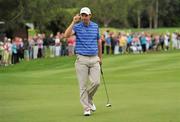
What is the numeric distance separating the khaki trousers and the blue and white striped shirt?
143mm

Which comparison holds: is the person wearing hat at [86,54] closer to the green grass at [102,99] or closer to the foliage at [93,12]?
the green grass at [102,99]

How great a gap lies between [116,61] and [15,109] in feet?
70.8

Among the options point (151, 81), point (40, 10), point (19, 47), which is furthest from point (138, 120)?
point (40, 10)

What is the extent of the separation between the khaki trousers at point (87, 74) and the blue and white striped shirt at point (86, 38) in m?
0.14

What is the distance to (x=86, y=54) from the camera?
40.3 feet


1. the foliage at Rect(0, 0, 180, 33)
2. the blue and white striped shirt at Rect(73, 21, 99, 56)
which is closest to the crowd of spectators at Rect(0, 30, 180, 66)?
the foliage at Rect(0, 0, 180, 33)

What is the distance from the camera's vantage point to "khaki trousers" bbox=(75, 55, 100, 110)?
12344mm

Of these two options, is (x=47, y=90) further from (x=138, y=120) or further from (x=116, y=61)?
(x=116, y=61)

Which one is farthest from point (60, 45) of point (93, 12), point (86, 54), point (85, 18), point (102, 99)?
point (93, 12)

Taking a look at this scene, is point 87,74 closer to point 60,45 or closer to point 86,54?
point 86,54

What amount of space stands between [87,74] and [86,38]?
76cm

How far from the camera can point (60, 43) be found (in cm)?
4559

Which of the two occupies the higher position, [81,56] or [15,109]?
[81,56]

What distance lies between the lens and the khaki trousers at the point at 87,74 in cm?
1234
